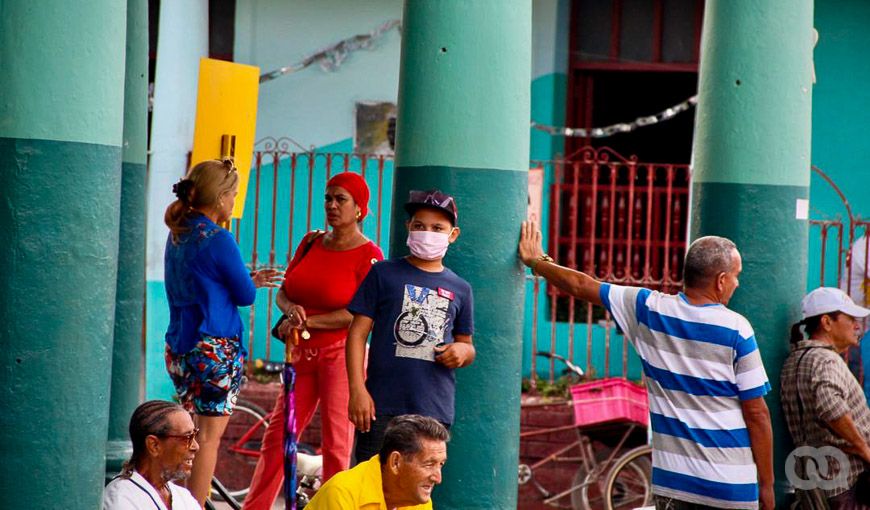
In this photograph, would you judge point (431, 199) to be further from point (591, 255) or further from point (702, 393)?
point (591, 255)

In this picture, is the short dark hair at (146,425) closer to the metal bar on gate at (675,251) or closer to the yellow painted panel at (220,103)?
the yellow painted panel at (220,103)

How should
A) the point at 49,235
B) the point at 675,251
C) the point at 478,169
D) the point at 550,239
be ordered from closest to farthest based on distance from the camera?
the point at 49,235
the point at 478,169
the point at 675,251
the point at 550,239

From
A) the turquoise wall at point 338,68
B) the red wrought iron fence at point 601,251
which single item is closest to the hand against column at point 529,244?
the red wrought iron fence at point 601,251

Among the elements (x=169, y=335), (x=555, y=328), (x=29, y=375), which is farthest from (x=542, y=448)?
(x=29, y=375)

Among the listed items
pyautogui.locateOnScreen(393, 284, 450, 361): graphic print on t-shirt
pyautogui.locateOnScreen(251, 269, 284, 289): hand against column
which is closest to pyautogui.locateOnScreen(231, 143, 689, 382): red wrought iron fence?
pyautogui.locateOnScreen(251, 269, 284, 289): hand against column

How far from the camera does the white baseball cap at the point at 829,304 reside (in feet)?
21.9

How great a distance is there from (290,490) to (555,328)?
5.01m

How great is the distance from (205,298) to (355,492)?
6.79 ft

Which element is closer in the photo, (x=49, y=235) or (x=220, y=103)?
(x=49, y=235)

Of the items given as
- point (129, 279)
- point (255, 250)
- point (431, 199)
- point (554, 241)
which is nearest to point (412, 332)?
point (431, 199)

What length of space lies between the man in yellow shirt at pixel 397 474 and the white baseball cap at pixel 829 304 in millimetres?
3207

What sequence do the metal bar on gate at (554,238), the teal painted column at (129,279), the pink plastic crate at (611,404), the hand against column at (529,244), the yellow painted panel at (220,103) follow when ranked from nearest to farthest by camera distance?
the hand against column at (529,244)
the teal painted column at (129,279)
the yellow painted panel at (220,103)
the pink plastic crate at (611,404)
the metal bar on gate at (554,238)

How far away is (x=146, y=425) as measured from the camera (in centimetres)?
448

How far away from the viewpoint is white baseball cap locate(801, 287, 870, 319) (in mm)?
6676
